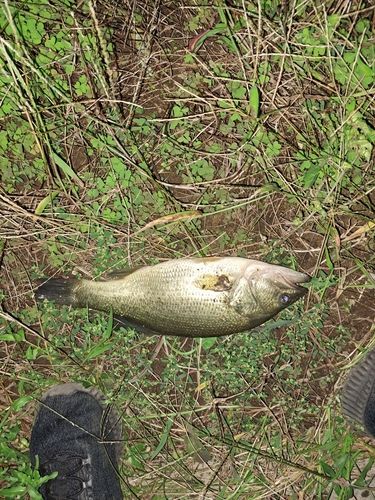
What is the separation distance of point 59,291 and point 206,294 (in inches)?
42.5

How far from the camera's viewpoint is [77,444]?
3383 millimetres

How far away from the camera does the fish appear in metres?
2.77

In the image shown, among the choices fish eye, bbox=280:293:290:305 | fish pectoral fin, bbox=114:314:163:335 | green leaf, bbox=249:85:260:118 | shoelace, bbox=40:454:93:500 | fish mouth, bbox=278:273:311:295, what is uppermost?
green leaf, bbox=249:85:260:118

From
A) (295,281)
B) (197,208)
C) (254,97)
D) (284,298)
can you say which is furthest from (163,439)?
(254,97)

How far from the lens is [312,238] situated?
3.23 meters

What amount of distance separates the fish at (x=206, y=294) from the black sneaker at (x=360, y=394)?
916mm

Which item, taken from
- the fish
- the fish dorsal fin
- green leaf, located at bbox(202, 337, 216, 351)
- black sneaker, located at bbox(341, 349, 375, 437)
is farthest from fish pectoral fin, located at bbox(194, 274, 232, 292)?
black sneaker, located at bbox(341, 349, 375, 437)

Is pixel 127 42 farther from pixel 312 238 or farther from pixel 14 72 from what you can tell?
pixel 312 238

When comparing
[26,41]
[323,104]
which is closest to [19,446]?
[26,41]

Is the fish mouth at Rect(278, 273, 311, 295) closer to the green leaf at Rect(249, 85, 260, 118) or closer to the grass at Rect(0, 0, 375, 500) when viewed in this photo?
the grass at Rect(0, 0, 375, 500)

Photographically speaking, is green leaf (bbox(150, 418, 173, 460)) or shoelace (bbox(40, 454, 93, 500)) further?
shoelace (bbox(40, 454, 93, 500))

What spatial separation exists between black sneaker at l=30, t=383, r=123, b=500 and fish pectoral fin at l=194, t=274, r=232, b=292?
1.31m

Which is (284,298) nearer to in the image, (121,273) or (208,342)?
(208,342)

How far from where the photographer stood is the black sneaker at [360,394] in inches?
125
